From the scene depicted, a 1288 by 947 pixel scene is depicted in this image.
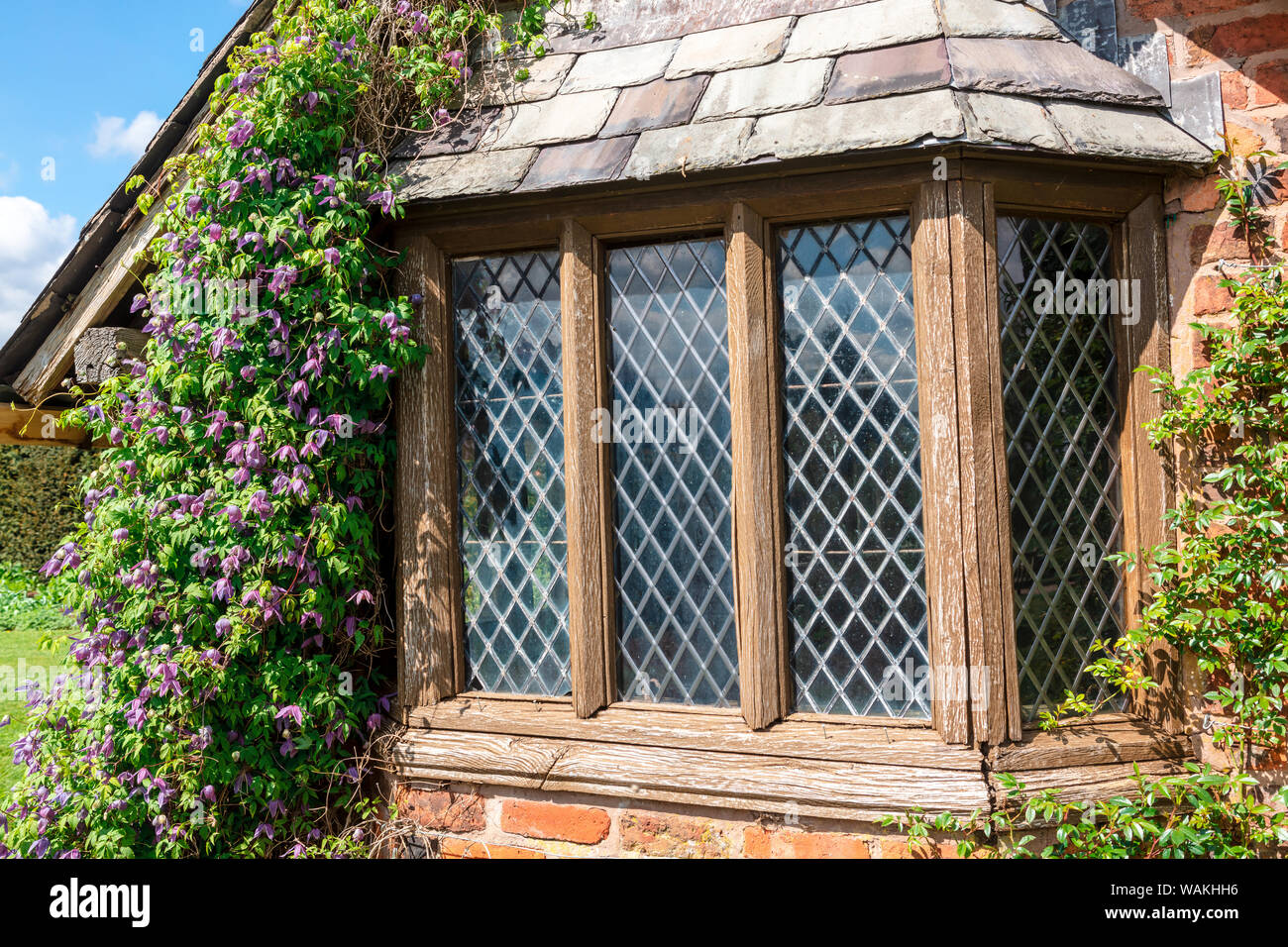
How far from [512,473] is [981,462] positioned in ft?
5.66

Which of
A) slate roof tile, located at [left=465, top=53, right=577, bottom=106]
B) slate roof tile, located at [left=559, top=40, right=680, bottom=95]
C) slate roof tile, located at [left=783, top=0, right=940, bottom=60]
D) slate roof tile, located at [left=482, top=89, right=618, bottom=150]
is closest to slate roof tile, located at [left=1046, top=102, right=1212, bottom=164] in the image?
slate roof tile, located at [left=783, top=0, right=940, bottom=60]

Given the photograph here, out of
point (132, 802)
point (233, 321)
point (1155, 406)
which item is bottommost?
point (132, 802)

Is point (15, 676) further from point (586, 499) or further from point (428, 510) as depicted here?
point (586, 499)

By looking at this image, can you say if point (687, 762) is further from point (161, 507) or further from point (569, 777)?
point (161, 507)

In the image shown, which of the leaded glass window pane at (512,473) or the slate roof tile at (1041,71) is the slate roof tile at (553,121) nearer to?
the leaded glass window pane at (512,473)

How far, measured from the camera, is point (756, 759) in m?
2.81

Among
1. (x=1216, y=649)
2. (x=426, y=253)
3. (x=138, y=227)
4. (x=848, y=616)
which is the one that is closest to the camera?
(x=1216, y=649)

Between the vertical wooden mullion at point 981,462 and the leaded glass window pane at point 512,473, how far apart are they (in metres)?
1.46

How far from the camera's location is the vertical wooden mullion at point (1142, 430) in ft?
9.05

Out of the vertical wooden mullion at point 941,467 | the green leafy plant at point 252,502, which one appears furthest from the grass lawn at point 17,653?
the vertical wooden mullion at point 941,467

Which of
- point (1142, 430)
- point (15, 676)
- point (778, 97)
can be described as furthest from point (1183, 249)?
point (15, 676)

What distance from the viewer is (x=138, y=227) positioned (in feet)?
11.9

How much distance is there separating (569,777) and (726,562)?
0.96 meters
